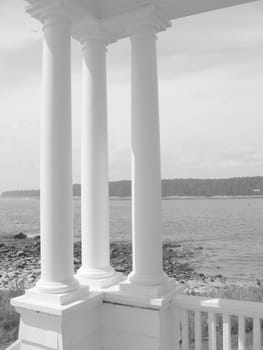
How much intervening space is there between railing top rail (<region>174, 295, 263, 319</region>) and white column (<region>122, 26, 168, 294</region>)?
65 cm

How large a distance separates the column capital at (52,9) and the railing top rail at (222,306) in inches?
271

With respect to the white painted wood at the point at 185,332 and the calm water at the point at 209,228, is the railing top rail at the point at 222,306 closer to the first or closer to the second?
the white painted wood at the point at 185,332

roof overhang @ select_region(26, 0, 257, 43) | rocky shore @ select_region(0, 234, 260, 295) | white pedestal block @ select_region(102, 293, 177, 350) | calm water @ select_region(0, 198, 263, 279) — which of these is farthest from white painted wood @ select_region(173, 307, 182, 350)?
rocky shore @ select_region(0, 234, 260, 295)

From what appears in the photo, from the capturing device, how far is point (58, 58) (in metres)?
7.57

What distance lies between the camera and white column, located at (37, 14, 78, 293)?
7.43 meters

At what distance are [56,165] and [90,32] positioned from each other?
3.75 m

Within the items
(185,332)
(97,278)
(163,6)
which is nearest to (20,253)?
(97,278)

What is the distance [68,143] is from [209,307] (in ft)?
15.5

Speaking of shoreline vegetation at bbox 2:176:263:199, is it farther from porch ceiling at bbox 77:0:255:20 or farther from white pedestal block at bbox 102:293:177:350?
porch ceiling at bbox 77:0:255:20

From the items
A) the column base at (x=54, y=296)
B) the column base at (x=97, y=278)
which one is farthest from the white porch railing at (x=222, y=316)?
the column base at (x=54, y=296)

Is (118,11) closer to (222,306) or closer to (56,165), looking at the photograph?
(56,165)

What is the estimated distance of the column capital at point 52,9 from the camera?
7477 mm

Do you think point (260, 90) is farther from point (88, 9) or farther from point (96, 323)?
point (96, 323)

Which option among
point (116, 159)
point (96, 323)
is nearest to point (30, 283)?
point (116, 159)
